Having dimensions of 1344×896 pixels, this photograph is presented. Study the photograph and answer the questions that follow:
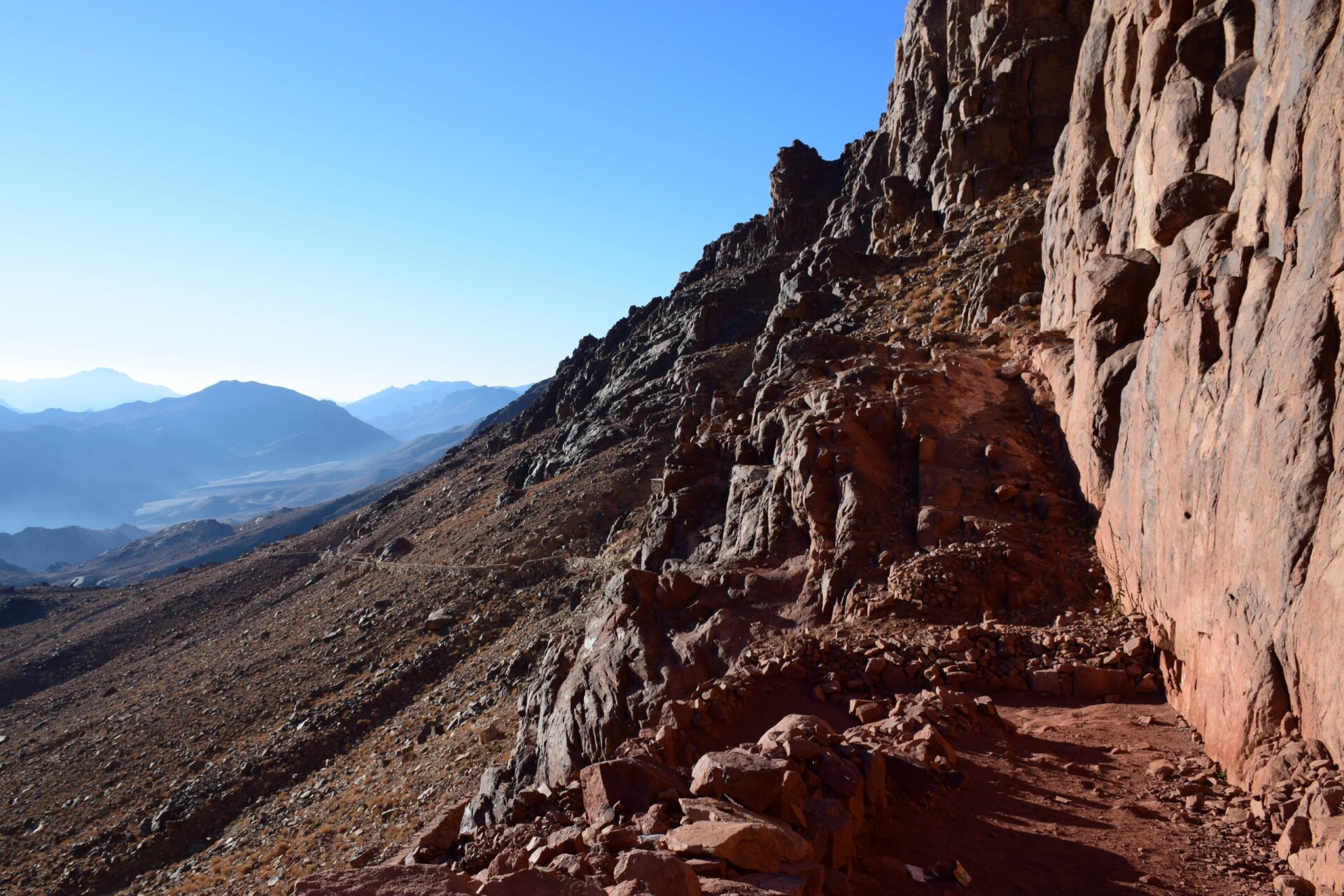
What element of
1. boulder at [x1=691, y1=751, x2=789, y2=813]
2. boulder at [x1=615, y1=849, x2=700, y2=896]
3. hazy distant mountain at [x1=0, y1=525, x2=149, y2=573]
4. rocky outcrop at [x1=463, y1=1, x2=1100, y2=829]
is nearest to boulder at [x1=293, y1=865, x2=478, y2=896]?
boulder at [x1=615, y1=849, x2=700, y2=896]

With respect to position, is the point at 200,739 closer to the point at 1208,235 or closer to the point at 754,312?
the point at 1208,235

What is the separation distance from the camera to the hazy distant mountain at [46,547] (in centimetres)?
17875

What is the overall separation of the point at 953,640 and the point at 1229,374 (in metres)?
5.93

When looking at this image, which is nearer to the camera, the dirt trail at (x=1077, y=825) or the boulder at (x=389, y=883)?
the boulder at (x=389, y=883)

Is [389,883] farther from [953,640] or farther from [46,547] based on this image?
[46,547]

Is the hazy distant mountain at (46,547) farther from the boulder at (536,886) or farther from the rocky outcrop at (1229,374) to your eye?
the rocky outcrop at (1229,374)

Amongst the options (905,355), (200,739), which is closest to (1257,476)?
(905,355)

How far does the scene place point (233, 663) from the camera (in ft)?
153

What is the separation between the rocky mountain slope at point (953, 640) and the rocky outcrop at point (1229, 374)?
6cm

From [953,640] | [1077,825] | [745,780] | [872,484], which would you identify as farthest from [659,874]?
[872,484]

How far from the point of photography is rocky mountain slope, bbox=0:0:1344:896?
7.40 metres

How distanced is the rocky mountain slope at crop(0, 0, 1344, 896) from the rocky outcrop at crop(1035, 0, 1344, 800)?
2.3 inches

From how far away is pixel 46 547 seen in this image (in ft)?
606

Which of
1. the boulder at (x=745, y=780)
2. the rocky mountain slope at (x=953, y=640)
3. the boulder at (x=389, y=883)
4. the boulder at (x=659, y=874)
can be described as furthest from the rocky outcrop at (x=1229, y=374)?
the boulder at (x=389, y=883)
